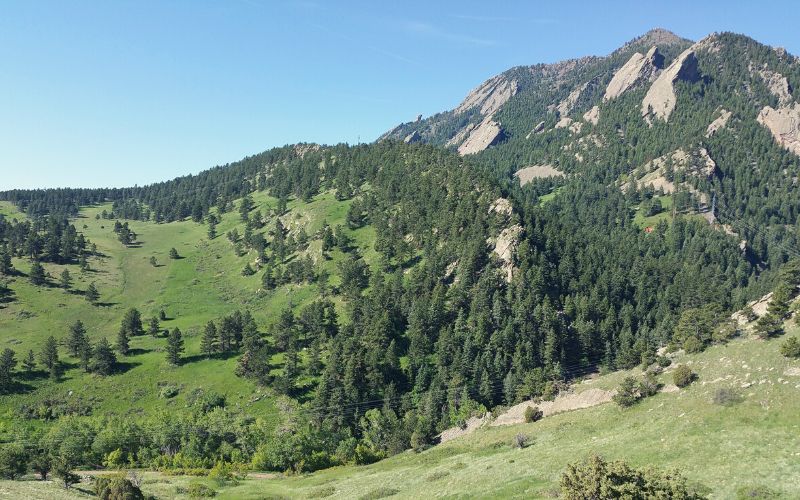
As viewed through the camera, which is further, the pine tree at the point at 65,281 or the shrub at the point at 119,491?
the pine tree at the point at 65,281

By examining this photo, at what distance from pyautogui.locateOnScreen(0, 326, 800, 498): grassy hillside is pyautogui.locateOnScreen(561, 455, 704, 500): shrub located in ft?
32.9

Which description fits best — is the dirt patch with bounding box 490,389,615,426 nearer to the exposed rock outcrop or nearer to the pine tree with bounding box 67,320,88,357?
the exposed rock outcrop

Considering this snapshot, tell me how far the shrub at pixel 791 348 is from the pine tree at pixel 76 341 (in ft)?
526

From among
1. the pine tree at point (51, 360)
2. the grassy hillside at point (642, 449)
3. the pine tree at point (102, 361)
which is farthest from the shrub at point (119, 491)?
the pine tree at point (51, 360)

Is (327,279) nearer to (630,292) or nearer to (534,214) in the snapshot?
(534,214)

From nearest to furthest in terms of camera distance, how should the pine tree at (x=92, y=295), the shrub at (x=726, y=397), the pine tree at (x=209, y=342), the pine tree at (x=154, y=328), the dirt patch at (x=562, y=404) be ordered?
the shrub at (x=726, y=397), the dirt patch at (x=562, y=404), the pine tree at (x=209, y=342), the pine tree at (x=154, y=328), the pine tree at (x=92, y=295)

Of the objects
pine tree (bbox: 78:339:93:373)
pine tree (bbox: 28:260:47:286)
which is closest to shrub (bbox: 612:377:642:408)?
pine tree (bbox: 78:339:93:373)

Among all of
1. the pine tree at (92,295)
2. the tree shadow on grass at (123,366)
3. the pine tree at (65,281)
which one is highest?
the pine tree at (65,281)

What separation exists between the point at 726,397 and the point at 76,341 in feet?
518

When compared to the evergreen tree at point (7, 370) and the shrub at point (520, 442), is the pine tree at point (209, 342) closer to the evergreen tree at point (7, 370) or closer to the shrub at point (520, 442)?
the evergreen tree at point (7, 370)

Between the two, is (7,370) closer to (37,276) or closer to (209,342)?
(209,342)

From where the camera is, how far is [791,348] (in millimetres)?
63562

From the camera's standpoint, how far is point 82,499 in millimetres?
52688

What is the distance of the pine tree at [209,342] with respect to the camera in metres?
141
